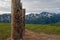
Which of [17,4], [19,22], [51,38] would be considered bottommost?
[51,38]

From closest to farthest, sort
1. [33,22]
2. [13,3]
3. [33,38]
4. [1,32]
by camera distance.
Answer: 1. [13,3]
2. [33,38]
3. [1,32]
4. [33,22]

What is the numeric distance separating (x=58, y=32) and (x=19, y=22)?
1055cm

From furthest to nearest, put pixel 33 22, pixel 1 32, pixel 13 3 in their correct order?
1. pixel 33 22
2. pixel 1 32
3. pixel 13 3

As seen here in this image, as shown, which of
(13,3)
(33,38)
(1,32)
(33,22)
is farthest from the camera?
(33,22)

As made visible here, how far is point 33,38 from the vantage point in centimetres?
1606

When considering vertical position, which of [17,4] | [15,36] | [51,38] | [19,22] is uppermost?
[17,4]

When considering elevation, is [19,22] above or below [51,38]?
above

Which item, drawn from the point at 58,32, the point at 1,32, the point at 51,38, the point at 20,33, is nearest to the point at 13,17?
the point at 20,33

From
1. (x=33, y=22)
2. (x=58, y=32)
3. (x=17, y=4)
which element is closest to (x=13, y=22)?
(x=17, y=4)

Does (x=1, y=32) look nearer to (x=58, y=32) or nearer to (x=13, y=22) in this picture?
(x=58, y=32)

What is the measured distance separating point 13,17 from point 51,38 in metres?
7.48

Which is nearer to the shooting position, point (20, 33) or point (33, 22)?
point (20, 33)

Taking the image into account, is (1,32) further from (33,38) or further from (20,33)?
(20,33)

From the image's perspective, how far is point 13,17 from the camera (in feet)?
33.3
